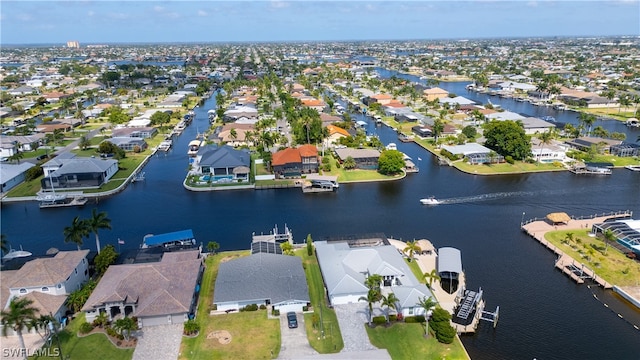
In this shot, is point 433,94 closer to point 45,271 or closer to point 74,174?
point 74,174

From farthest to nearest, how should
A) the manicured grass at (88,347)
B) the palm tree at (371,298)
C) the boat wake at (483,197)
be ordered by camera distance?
the boat wake at (483,197), the palm tree at (371,298), the manicured grass at (88,347)

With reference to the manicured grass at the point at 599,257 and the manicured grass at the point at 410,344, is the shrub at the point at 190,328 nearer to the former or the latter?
the manicured grass at the point at 410,344

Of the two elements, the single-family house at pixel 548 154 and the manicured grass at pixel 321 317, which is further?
the single-family house at pixel 548 154

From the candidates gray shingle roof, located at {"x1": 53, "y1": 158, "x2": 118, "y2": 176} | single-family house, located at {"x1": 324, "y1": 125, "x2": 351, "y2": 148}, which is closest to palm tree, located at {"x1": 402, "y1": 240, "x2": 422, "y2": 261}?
single-family house, located at {"x1": 324, "y1": 125, "x2": 351, "y2": 148}

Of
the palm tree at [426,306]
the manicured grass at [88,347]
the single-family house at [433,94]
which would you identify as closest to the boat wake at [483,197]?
the palm tree at [426,306]

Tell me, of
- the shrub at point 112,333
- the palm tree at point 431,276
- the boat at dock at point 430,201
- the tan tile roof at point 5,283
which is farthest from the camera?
the boat at dock at point 430,201

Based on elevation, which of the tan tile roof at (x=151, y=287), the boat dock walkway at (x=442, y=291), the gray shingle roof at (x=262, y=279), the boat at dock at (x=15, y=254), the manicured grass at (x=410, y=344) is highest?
the tan tile roof at (x=151, y=287)

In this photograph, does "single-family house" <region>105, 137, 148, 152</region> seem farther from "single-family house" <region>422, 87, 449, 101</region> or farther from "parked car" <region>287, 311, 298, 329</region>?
"single-family house" <region>422, 87, 449, 101</region>

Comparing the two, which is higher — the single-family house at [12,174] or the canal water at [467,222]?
the single-family house at [12,174]
